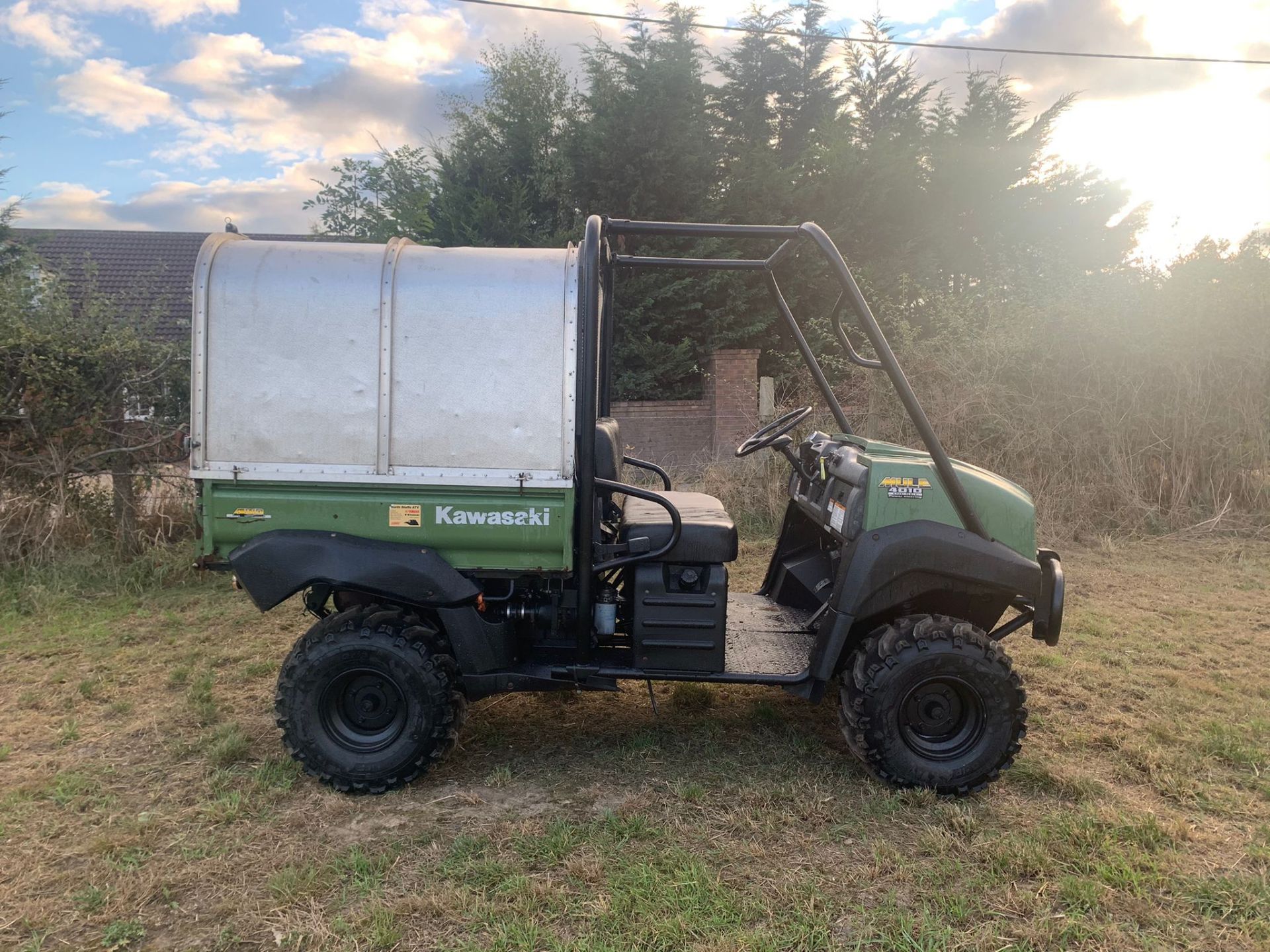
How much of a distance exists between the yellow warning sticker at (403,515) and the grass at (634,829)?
106 cm

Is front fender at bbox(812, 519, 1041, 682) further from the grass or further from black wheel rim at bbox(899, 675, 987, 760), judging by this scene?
the grass

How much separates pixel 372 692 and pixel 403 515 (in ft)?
2.44

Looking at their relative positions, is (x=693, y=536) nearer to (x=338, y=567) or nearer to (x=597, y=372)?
(x=597, y=372)

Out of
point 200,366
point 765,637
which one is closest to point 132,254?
point 200,366

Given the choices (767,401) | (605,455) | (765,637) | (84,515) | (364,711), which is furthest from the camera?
(767,401)

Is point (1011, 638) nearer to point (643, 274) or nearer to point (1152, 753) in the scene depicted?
point (1152, 753)

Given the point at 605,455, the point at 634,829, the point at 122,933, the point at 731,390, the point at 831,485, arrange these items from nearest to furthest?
1. the point at 122,933
2. the point at 634,829
3. the point at 605,455
4. the point at 831,485
5. the point at 731,390

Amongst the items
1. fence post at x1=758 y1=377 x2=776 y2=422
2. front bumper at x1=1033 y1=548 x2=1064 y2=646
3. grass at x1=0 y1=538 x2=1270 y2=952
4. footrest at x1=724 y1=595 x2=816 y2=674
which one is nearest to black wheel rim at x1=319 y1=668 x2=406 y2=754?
grass at x1=0 y1=538 x2=1270 y2=952

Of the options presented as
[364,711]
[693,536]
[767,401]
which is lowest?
[364,711]

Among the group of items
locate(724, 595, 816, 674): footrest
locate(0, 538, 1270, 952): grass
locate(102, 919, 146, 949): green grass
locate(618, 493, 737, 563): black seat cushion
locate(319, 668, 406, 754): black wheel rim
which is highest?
locate(618, 493, 737, 563): black seat cushion

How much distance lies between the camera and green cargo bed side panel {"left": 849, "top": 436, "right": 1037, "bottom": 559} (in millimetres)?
3170

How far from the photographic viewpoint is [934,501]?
318 cm

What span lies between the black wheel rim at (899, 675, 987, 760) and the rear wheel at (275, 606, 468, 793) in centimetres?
174

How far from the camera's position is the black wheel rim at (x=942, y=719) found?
319cm
